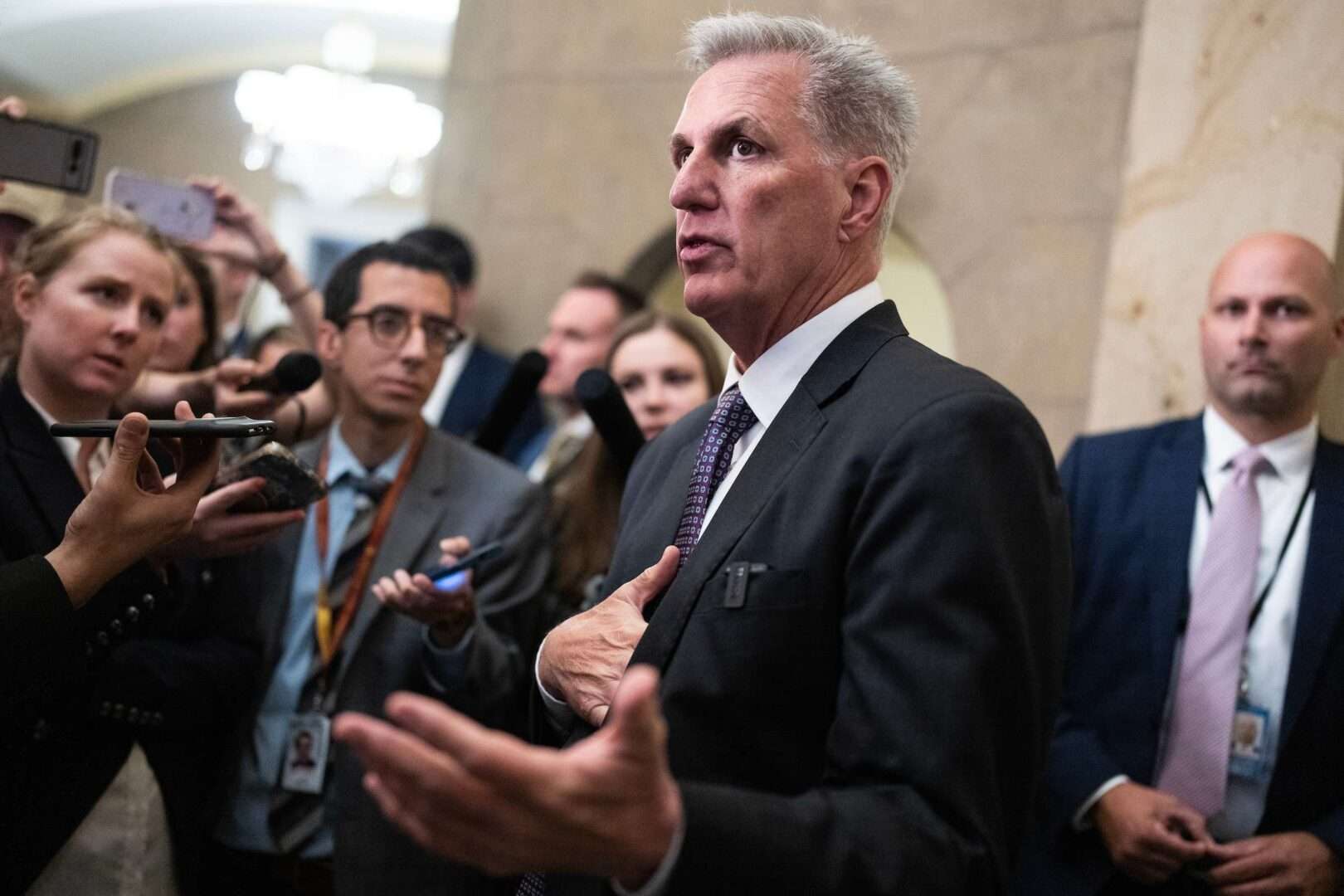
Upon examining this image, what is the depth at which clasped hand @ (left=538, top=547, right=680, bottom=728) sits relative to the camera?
5.01ft

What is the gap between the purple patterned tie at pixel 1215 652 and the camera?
90.0 inches

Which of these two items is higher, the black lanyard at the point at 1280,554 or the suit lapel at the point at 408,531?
the black lanyard at the point at 1280,554

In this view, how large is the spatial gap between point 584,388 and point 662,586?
97cm

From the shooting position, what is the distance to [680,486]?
1.76m

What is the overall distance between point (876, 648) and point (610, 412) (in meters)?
1.29

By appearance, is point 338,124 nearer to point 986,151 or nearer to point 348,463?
point 986,151

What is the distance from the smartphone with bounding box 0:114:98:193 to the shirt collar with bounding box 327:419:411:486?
33.2 inches

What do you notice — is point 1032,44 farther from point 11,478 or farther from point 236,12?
point 236,12

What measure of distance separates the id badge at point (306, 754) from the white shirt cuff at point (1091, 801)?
140 cm

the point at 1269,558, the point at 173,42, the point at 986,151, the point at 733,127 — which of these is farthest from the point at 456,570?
the point at 173,42

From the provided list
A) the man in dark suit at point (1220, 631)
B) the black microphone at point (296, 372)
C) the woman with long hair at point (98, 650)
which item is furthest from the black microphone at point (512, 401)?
the man in dark suit at point (1220, 631)

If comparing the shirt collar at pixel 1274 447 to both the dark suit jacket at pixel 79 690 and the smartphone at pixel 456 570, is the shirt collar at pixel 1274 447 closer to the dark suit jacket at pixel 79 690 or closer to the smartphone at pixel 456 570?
the smartphone at pixel 456 570

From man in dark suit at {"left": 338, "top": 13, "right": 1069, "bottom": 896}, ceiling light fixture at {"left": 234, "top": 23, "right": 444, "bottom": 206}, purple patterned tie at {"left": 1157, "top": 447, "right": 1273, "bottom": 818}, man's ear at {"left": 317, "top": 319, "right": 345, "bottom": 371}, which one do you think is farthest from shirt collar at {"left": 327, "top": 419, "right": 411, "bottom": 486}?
ceiling light fixture at {"left": 234, "top": 23, "right": 444, "bottom": 206}

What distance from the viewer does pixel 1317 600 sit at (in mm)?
2277
